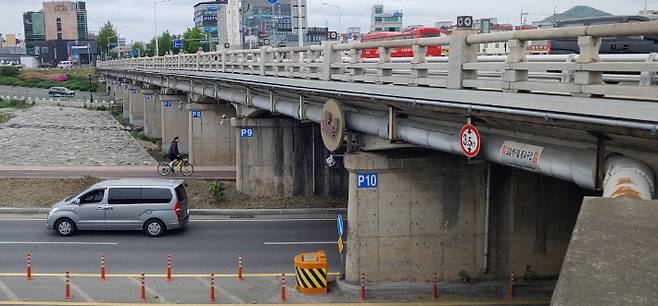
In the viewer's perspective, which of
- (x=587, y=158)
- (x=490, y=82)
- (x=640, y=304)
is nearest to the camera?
(x=640, y=304)

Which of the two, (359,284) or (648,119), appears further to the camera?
(359,284)

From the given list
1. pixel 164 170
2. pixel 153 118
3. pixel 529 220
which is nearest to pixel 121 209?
pixel 164 170

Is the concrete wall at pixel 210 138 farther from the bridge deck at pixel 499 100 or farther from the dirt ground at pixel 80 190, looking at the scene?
the bridge deck at pixel 499 100

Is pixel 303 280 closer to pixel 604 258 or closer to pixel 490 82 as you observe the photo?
pixel 490 82

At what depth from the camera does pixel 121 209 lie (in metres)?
21.0

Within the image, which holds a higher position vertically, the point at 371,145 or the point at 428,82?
the point at 428,82

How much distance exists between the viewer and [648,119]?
6.87 m

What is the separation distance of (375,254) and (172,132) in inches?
1223

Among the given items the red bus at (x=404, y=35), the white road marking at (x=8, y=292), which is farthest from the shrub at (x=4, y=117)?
the white road marking at (x=8, y=292)

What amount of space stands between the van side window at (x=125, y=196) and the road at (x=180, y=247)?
107cm

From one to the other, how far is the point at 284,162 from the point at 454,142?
15693mm

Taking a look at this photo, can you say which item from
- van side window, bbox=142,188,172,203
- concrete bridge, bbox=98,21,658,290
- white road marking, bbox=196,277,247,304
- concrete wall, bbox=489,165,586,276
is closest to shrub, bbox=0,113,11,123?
concrete bridge, bbox=98,21,658,290

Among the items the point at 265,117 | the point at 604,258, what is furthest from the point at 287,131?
the point at 604,258

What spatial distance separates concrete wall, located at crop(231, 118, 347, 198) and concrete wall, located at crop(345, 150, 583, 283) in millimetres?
11126
